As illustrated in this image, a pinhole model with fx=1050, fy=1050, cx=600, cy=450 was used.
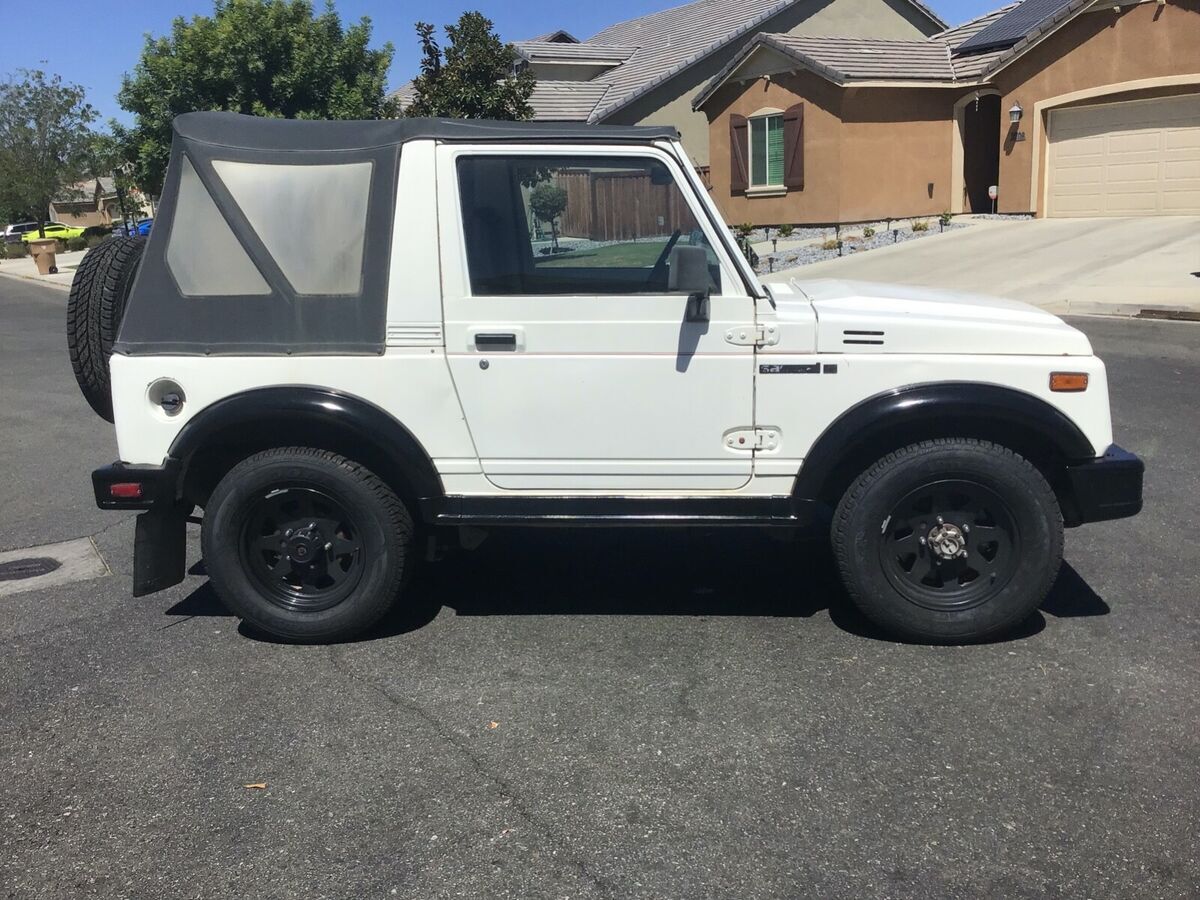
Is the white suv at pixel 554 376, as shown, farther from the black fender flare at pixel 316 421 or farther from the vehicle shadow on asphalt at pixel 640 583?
the vehicle shadow on asphalt at pixel 640 583

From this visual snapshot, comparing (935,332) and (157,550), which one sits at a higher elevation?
(935,332)

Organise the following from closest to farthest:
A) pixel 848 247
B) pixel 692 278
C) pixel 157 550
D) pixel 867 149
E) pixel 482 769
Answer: pixel 482 769, pixel 692 278, pixel 157 550, pixel 848 247, pixel 867 149

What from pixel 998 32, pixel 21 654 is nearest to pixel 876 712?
pixel 21 654

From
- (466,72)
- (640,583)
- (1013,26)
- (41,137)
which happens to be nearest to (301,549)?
(640,583)

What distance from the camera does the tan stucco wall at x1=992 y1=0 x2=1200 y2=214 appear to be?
18.8m

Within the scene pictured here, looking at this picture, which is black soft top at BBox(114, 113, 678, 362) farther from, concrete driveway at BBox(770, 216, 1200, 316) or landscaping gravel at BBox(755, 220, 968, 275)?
landscaping gravel at BBox(755, 220, 968, 275)

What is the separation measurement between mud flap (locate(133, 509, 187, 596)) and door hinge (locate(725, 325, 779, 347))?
2.43 meters

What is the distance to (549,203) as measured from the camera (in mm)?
4230

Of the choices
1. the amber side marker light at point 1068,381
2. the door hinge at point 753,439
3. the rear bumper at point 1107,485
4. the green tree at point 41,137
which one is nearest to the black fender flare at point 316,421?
the door hinge at point 753,439

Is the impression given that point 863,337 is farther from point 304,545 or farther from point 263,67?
point 263,67

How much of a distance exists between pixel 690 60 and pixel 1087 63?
1180 centimetres

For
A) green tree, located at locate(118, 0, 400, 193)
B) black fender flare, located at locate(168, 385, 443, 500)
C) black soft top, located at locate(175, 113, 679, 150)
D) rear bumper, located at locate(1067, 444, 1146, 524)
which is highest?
green tree, located at locate(118, 0, 400, 193)

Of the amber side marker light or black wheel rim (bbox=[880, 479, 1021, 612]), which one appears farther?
black wheel rim (bbox=[880, 479, 1021, 612])

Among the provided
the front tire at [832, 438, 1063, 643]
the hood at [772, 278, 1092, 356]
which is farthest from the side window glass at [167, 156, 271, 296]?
the front tire at [832, 438, 1063, 643]
